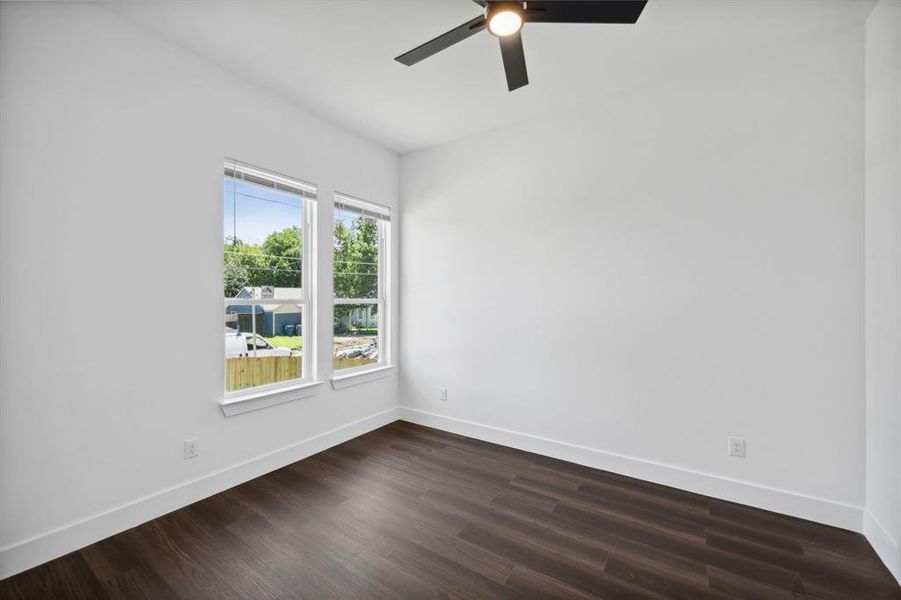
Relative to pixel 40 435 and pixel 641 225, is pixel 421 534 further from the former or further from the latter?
pixel 641 225

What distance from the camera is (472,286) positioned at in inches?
145

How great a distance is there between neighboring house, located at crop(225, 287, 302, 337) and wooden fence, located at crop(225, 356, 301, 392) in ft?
0.69

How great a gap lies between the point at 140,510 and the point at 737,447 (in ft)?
12.0

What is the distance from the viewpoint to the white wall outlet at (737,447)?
2498mm

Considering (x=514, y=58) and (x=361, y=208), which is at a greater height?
(x=514, y=58)

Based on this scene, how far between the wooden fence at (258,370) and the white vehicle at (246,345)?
0.11ft

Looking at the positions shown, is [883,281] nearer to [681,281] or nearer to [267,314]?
[681,281]

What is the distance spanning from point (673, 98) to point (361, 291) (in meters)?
3.01

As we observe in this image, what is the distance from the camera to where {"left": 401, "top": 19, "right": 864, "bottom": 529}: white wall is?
2268 mm

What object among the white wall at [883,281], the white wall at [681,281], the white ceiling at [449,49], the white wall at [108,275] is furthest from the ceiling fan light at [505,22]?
the white wall at [108,275]

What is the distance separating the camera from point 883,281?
77.9 inches

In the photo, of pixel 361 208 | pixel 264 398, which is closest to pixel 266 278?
pixel 264 398

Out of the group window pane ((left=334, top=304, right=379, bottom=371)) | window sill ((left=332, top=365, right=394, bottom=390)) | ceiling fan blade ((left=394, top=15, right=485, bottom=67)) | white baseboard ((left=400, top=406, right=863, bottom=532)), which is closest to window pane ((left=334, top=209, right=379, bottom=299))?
window pane ((left=334, top=304, right=379, bottom=371))

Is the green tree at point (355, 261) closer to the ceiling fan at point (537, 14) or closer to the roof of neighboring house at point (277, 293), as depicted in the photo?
the roof of neighboring house at point (277, 293)
